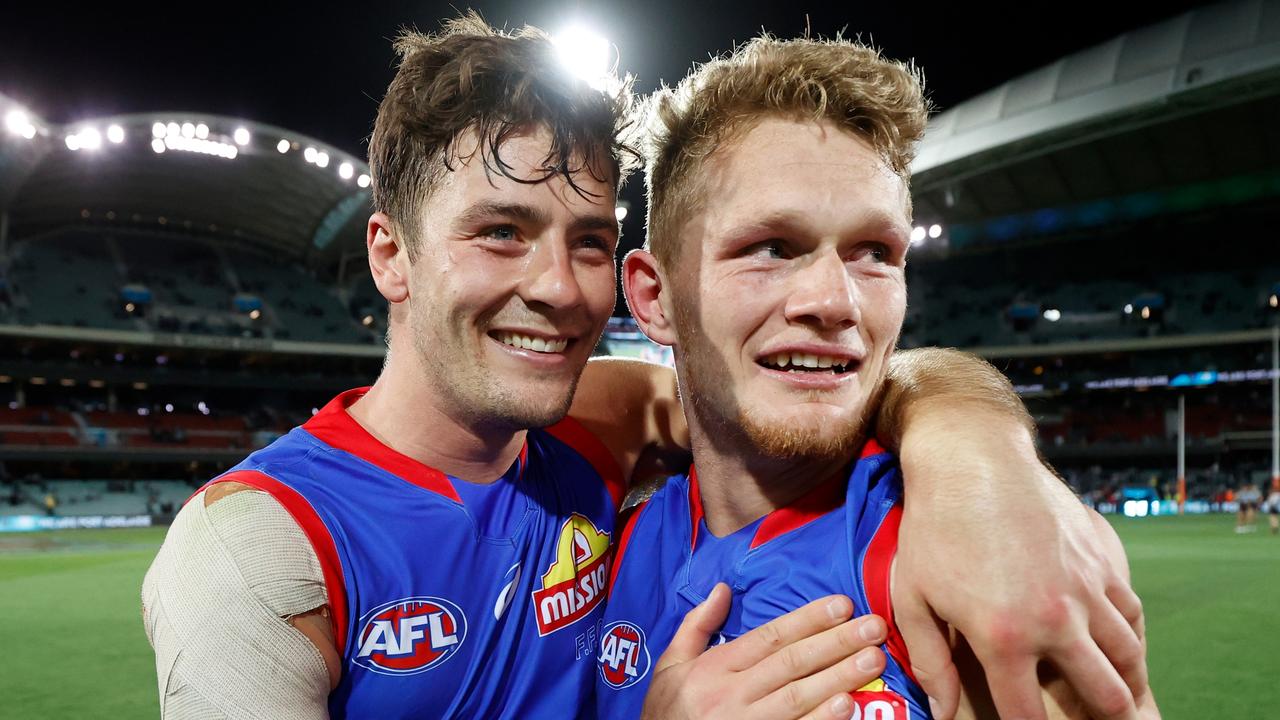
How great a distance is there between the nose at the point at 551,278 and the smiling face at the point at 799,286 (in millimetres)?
417

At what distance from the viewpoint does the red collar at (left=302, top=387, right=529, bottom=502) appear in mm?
2389

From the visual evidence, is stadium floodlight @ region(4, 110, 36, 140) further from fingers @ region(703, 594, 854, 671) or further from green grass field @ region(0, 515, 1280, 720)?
fingers @ region(703, 594, 854, 671)

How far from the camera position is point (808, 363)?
186 centimetres

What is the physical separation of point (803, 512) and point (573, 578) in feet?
2.72

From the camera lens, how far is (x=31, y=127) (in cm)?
2995

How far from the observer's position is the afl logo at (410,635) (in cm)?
205

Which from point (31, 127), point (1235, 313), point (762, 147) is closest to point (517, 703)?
point (762, 147)

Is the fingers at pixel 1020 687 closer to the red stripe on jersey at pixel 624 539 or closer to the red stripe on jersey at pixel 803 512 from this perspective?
the red stripe on jersey at pixel 803 512

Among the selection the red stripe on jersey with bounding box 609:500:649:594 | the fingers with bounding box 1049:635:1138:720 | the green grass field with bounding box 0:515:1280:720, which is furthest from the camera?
the green grass field with bounding box 0:515:1280:720

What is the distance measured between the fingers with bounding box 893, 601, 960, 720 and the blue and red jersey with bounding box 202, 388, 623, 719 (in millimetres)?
1181

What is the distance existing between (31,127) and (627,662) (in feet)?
120

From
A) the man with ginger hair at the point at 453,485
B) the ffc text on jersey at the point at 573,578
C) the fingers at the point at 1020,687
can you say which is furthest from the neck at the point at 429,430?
the fingers at the point at 1020,687

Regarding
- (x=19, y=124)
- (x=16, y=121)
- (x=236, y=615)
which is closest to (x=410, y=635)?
(x=236, y=615)

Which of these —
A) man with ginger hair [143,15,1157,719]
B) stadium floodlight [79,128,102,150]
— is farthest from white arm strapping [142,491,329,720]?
stadium floodlight [79,128,102,150]
